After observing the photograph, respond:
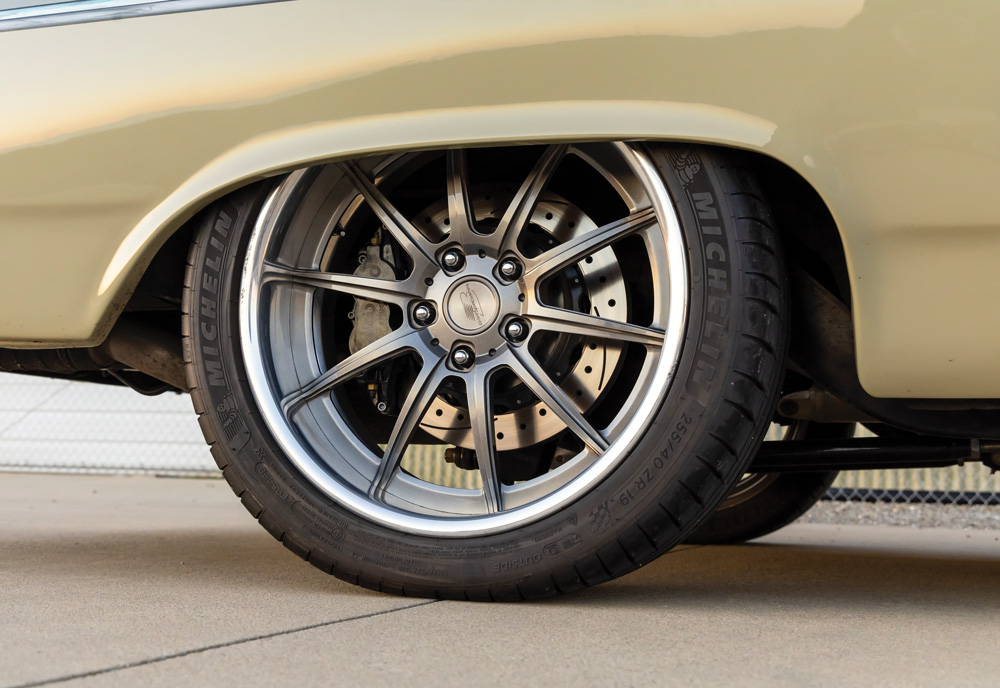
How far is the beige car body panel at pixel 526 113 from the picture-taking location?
1.34 meters

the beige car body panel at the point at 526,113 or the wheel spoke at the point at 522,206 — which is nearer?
the beige car body panel at the point at 526,113

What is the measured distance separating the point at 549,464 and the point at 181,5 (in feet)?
3.83

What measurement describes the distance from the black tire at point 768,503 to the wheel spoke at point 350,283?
1397mm

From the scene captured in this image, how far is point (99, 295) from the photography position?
1.66 metres

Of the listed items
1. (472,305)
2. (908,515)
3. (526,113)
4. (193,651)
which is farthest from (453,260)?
(908,515)

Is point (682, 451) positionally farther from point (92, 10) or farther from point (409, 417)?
point (92, 10)

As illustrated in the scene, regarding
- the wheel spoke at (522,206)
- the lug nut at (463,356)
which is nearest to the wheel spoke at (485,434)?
the lug nut at (463,356)

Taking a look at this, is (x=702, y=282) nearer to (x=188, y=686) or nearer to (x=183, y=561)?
(x=188, y=686)

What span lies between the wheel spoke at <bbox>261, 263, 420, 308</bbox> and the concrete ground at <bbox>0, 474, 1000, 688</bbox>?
55 centimetres

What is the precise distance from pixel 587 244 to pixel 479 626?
0.68 meters

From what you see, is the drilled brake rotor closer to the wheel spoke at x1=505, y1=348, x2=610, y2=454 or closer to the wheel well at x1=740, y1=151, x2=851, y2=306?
the wheel spoke at x1=505, y1=348, x2=610, y2=454

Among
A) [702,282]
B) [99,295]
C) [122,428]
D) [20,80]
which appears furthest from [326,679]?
[122,428]

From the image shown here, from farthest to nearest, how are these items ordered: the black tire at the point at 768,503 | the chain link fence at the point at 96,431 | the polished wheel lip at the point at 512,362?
the chain link fence at the point at 96,431 → the black tire at the point at 768,503 → the polished wheel lip at the point at 512,362

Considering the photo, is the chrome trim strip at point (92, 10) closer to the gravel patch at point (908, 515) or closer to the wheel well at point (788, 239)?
the wheel well at point (788, 239)
